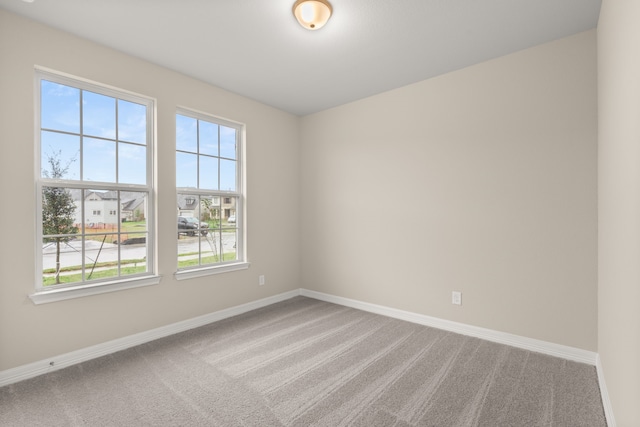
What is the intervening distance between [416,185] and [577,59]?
167 centimetres

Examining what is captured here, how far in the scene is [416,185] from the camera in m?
3.39

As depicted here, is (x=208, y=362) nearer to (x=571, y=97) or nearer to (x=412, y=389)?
(x=412, y=389)

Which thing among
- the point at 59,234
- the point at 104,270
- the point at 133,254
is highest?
the point at 59,234

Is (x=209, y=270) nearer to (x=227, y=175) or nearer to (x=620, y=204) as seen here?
(x=227, y=175)

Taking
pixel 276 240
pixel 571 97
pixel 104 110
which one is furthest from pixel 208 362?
pixel 571 97

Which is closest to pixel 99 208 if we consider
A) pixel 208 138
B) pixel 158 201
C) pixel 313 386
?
pixel 158 201

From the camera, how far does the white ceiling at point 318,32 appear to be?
2.15 meters

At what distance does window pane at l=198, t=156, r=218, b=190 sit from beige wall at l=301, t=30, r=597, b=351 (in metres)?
1.51

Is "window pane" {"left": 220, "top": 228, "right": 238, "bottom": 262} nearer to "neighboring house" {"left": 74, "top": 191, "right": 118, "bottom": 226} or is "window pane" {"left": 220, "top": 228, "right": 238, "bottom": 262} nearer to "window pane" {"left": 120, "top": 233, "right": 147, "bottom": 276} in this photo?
"window pane" {"left": 120, "top": 233, "right": 147, "bottom": 276}

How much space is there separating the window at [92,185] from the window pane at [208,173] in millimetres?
568

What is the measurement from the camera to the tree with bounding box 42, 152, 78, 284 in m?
2.41

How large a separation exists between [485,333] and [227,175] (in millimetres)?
3297

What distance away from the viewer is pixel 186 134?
131 inches

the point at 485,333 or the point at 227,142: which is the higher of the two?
the point at 227,142
